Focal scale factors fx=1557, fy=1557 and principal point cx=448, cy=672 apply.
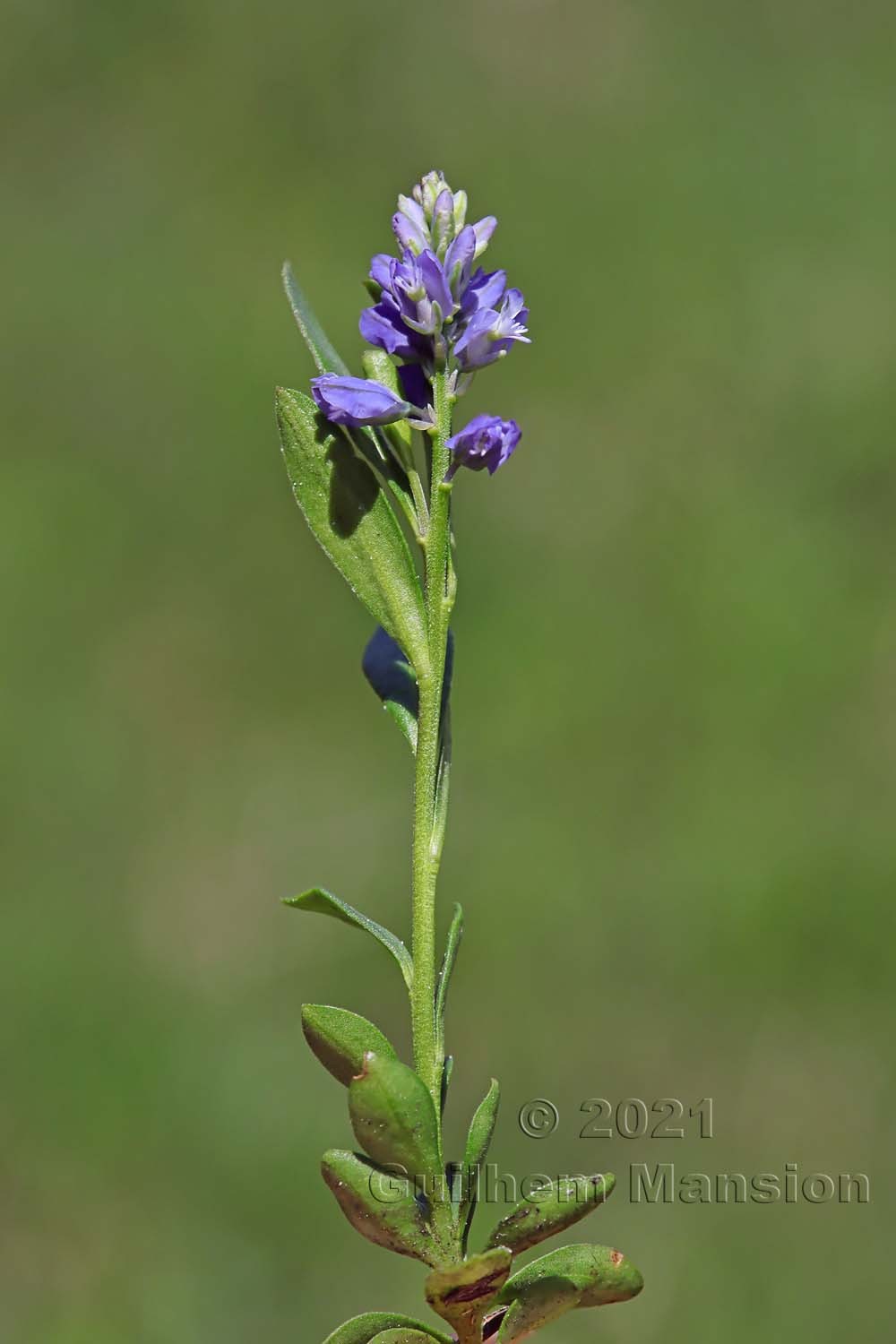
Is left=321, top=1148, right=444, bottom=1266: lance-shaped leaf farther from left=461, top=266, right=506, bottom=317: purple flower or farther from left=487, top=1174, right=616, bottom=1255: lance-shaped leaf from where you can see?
left=461, top=266, right=506, bottom=317: purple flower

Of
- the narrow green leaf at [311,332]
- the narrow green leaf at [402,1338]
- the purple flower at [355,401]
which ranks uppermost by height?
the narrow green leaf at [311,332]

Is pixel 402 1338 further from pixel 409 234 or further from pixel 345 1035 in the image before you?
pixel 409 234

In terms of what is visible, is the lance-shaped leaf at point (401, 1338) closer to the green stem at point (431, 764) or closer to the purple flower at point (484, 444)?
the green stem at point (431, 764)

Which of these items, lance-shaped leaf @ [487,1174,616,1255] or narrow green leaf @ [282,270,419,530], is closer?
lance-shaped leaf @ [487,1174,616,1255]

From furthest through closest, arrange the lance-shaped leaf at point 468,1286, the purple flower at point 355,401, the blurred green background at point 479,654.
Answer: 1. the blurred green background at point 479,654
2. the purple flower at point 355,401
3. the lance-shaped leaf at point 468,1286

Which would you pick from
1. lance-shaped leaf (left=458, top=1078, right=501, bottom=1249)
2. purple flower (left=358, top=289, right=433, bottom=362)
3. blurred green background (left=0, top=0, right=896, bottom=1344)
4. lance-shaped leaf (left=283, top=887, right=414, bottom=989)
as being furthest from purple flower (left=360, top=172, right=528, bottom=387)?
blurred green background (left=0, top=0, right=896, bottom=1344)

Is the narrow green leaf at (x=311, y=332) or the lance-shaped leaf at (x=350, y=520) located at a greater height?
the narrow green leaf at (x=311, y=332)

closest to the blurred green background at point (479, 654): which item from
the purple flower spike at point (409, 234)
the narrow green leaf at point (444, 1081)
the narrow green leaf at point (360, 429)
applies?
the narrow green leaf at point (444, 1081)
